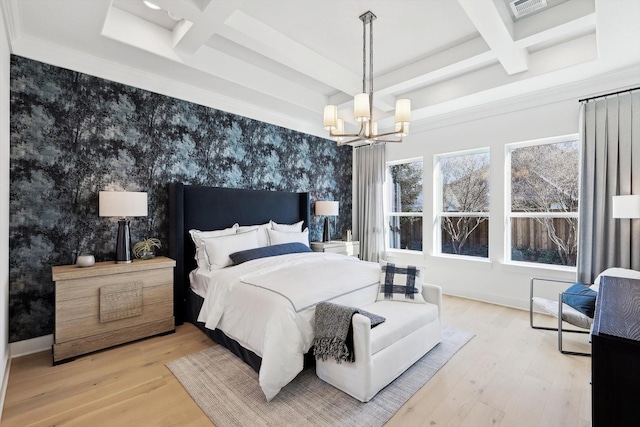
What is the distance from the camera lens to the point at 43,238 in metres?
2.67

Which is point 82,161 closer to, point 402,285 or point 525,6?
point 402,285

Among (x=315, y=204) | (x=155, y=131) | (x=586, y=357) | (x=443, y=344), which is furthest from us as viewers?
(x=315, y=204)

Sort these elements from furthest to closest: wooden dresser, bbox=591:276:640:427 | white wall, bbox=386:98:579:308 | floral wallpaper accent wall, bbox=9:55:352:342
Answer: white wall, bbox=386:98:579:308 → floral wallpaper accent wall, bbox=9:55:352:342 → wooden dresser, bbox=591:276:640:427

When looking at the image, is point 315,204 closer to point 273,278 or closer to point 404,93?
point 404,93

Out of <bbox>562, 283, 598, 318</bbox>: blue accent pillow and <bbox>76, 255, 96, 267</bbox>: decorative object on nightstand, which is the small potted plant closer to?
<bbox>76, 255, 96, 267</bbox>: decorative object on nightstand

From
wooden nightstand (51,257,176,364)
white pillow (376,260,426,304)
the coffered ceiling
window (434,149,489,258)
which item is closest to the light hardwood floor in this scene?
wooden nightstand (51,257,176,364)

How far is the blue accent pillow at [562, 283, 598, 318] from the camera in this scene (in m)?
2.56

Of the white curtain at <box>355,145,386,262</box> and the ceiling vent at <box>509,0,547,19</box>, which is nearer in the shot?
the ceiling vent at <box>509,0,547,19</box>

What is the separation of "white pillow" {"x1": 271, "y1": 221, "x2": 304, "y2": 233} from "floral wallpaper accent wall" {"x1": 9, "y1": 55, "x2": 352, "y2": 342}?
2.67 feet

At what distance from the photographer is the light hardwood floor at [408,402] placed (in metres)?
1.81

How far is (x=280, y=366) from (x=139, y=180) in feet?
8.45

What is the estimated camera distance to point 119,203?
275 centimetres

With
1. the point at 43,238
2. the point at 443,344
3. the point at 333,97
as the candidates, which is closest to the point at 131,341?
the point at 43,238

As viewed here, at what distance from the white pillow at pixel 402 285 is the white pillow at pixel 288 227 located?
1827 millimetres
